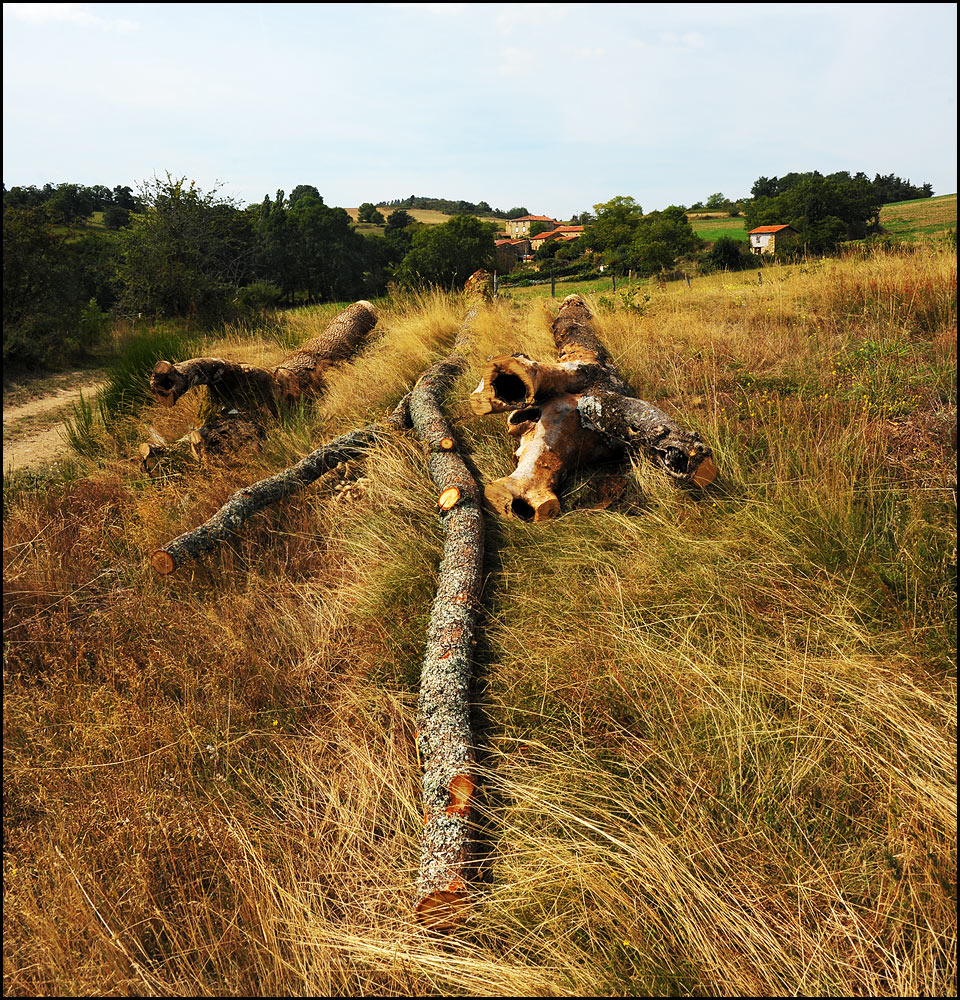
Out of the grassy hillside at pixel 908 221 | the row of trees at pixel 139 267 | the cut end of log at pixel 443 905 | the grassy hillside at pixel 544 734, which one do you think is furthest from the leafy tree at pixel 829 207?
the cut end of log at pixel 443 905

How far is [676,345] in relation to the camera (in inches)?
267

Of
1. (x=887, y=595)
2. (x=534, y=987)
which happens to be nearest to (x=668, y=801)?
(x=534, y=987)

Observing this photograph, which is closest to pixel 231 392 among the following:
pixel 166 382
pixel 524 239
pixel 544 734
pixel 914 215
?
pixel 166 382

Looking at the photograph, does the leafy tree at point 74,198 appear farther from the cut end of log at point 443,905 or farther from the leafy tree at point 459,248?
the cut end of log at point 443,905

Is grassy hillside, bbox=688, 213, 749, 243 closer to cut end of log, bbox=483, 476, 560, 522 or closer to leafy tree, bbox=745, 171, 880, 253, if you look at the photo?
leafy tree, bbox=745, 171, 880, 253

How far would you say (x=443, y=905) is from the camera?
6.92 ft

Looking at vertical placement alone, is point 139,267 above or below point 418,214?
below

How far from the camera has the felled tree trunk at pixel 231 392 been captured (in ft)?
20.1

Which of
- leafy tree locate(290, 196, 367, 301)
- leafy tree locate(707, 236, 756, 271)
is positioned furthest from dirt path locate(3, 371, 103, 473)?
leafy tree locate(290, 196, 367, 301)

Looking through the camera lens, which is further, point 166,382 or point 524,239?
point 524,239

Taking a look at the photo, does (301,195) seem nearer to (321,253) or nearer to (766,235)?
(321,253)

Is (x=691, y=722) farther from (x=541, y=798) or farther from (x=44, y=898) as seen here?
(x=44, y=898)

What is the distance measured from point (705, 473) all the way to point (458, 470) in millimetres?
1818

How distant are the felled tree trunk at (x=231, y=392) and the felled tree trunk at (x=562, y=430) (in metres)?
3.04
